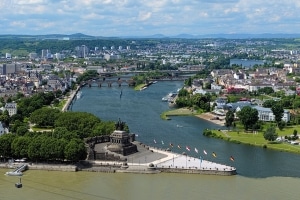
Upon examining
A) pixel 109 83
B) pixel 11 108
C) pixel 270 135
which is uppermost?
pixel 270 135

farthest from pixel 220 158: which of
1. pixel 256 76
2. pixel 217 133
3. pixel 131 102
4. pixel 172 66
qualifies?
pixel 172 66

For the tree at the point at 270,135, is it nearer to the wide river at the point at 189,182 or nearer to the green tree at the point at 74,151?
the wide river at the point at 189,182

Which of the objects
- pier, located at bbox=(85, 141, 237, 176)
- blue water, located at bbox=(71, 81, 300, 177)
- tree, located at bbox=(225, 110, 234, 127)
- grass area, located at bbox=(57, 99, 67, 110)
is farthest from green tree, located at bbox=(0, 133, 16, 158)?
grass area, located at bbox=(57, 99, 67, 110)

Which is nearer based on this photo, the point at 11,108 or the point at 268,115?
the point at 268,115

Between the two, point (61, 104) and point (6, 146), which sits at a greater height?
point (6, 146)

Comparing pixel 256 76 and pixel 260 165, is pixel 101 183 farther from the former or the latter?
pixel 256 76

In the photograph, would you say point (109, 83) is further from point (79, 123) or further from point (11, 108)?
point (79, 123)

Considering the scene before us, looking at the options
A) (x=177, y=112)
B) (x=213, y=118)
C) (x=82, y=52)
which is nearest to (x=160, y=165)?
(x=213, y=118)

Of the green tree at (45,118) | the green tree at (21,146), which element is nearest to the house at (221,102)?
the green tree at (45,118)
